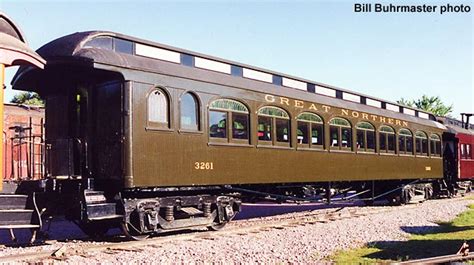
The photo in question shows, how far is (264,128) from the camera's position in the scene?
450 inches

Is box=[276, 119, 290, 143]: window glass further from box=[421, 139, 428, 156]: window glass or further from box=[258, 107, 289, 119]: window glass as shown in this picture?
box=[421, 139, 428, 156]: window glass

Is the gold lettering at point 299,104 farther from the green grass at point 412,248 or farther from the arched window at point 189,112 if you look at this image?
the green grass at point 412,248

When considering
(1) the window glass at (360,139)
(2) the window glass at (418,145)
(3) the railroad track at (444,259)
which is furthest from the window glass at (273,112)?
(2) the window glass at (418,145)

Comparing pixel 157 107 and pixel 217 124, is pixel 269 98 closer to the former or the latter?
pixel 217 124

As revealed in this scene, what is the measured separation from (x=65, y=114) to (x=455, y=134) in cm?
1824

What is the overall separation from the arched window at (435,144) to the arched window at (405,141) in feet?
7.53

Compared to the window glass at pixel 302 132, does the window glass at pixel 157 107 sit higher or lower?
higher

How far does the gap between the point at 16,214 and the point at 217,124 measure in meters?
4.18

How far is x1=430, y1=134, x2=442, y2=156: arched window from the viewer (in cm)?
1991

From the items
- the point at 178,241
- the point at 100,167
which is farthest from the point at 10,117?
the point at 178,241

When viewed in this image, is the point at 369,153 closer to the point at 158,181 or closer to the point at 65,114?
the point at 158,181

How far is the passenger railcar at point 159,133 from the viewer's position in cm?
871

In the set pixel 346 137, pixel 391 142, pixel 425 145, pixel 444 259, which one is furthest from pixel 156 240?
pixel 425 145

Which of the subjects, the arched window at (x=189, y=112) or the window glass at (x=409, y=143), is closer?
the arched window at (x=189, y=112)
